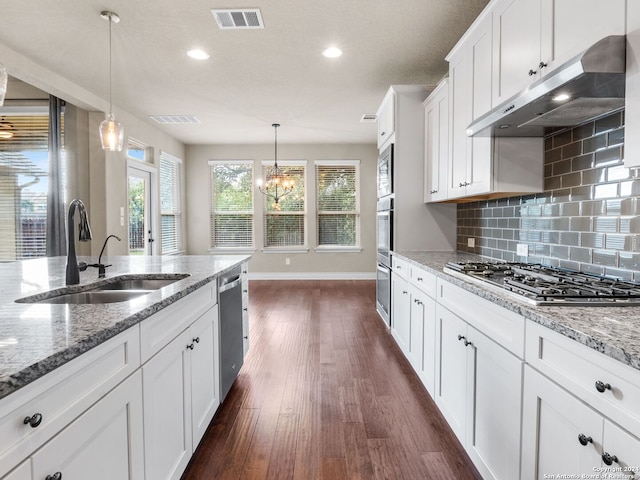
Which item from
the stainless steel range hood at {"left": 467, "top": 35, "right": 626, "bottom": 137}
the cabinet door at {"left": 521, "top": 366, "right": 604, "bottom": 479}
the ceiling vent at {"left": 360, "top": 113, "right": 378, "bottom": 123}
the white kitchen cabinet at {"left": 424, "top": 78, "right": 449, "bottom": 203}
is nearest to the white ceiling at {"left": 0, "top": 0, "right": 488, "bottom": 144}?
the ceiling vent at {"left": 360, "top": 113, "right": 378, "bottom": 123}

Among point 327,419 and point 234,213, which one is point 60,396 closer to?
point 327,419

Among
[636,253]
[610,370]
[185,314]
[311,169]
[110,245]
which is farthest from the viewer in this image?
[311,169]

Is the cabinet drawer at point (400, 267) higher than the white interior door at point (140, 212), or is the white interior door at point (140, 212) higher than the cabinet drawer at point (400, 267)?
the white interior door at point (140, 212)

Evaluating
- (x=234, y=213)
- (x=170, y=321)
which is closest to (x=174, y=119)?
(x=234, y=213)

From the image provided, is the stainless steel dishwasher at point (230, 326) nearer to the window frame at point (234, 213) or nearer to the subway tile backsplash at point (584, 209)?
the subway tile backsplash at point (584, 209)

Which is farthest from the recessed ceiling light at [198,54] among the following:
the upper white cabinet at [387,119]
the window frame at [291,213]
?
the window frame at [291,213]

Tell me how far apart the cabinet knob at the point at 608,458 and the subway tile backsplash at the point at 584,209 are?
968 millimetres

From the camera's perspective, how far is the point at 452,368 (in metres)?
2.01

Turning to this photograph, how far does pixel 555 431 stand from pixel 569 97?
50.2 inches

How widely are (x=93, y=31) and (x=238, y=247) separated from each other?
15.8ft

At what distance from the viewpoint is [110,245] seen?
5000mm

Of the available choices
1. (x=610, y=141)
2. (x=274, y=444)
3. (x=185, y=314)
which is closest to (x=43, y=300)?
(x=185, y=314)

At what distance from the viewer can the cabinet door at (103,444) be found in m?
0.85

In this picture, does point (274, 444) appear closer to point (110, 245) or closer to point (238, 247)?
point (110, 245)
